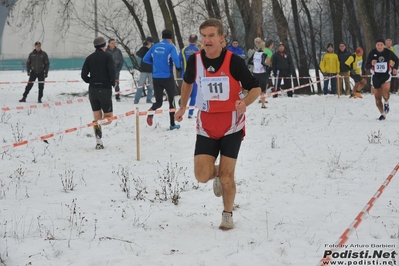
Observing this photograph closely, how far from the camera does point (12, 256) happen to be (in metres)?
4.74

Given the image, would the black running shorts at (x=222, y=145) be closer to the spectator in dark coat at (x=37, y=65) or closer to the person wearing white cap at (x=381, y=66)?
the person wearing white cap at (x=381, y=66)

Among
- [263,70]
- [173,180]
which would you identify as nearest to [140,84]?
[263,70]

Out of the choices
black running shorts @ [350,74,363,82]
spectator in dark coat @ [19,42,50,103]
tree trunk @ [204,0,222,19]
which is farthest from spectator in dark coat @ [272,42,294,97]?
spectator in dark coat @ [19,42,50,103]

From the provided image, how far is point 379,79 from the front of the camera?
41.3 ft

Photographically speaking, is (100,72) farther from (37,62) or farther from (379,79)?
(37,62)

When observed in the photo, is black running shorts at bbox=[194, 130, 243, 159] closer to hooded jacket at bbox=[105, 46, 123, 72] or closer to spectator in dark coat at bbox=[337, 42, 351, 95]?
hooded jacket at bbox=[105, 46, 123, 72]

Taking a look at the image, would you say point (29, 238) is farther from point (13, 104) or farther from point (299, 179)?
point (13, 104)

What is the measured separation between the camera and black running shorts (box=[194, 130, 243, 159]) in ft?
18.0

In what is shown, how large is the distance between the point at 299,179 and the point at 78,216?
3076 mm

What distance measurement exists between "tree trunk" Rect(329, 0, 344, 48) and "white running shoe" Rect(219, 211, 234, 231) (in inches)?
865

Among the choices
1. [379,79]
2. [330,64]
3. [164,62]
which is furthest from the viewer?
[330,64]

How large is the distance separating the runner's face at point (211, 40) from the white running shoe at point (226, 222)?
5.00 feet

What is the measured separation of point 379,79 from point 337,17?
15.3m

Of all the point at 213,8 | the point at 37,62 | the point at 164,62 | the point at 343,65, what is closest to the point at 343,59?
the point at 343,65
